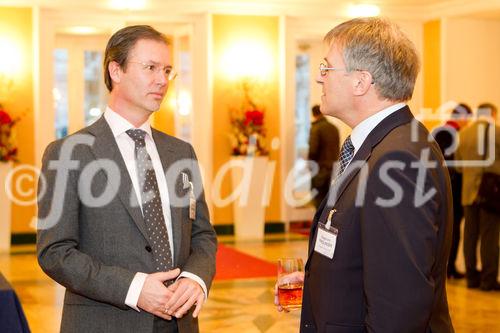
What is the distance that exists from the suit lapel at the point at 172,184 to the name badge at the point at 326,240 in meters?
0.62

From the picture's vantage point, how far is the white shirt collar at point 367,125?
2.04 meters

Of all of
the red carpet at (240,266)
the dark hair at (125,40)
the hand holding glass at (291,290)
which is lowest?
the red carpet at (240,266)

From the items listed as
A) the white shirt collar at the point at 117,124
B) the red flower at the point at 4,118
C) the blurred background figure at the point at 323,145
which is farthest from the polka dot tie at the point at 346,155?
the red flower at the point at 4,118

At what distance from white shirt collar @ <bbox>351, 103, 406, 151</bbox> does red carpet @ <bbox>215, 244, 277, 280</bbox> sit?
6.19m

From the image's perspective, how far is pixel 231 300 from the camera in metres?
7.07

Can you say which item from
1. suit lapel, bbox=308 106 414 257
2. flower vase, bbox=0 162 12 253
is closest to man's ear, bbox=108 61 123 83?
suit lapel, bbox=308 106 414 257

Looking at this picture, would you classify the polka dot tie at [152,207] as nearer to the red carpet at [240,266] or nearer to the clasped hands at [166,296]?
the clasped hands at [166,296]

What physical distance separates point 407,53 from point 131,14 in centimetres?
987

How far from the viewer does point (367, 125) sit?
2066 mm

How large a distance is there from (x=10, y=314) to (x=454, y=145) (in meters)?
6.15

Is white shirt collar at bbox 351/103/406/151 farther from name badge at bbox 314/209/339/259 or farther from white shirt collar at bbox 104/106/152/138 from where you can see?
white shirt collar at bbox 104/106/152/138

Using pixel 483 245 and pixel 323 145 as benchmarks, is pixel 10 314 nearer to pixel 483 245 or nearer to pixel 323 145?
pixel 483 245

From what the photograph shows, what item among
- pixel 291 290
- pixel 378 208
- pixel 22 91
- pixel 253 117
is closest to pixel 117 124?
pixel 291 290

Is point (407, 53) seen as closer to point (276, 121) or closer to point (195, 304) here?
point (195, 304)
